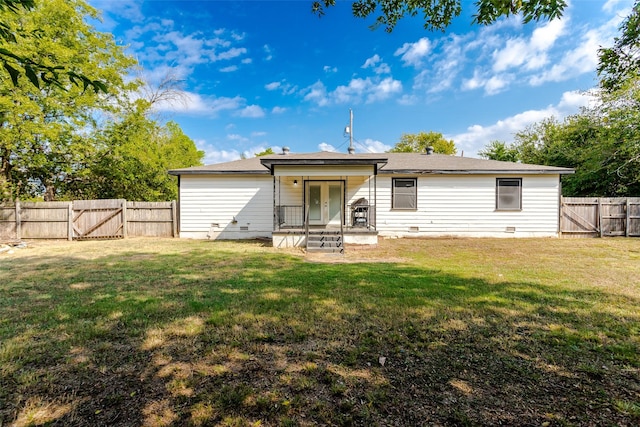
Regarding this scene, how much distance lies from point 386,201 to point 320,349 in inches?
392

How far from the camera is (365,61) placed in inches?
532

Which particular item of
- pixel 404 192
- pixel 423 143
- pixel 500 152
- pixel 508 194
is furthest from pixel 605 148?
pixel 423 143

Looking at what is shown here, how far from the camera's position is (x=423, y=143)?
34.1 m

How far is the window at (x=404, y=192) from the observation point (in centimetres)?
1206

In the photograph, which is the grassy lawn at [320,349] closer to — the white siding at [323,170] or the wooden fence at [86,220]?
the white siding at [323,170]

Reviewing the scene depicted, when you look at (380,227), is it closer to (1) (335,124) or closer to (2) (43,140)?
(1) (335,124)

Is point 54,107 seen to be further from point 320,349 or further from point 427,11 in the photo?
point 320,349

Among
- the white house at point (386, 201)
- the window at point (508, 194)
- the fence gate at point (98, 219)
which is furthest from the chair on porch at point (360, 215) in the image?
the fence gate at point (98, 219)

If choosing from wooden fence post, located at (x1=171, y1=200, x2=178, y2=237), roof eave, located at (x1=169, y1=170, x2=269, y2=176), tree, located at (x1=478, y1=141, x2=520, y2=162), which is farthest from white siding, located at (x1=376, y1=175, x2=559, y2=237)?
tree, located at (x1=478, y1=141, x2=520, y2=162)

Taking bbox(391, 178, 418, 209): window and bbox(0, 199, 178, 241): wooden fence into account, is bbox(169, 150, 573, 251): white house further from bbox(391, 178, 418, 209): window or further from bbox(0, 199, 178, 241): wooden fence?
bbox(0, 199, 178, 241): wooden fence

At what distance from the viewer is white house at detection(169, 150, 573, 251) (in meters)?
11.8

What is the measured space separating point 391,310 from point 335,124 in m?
18.7

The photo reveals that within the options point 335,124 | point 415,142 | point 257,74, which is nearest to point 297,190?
point 257,74

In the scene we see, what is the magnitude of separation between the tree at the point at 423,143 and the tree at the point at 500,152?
5.29m
